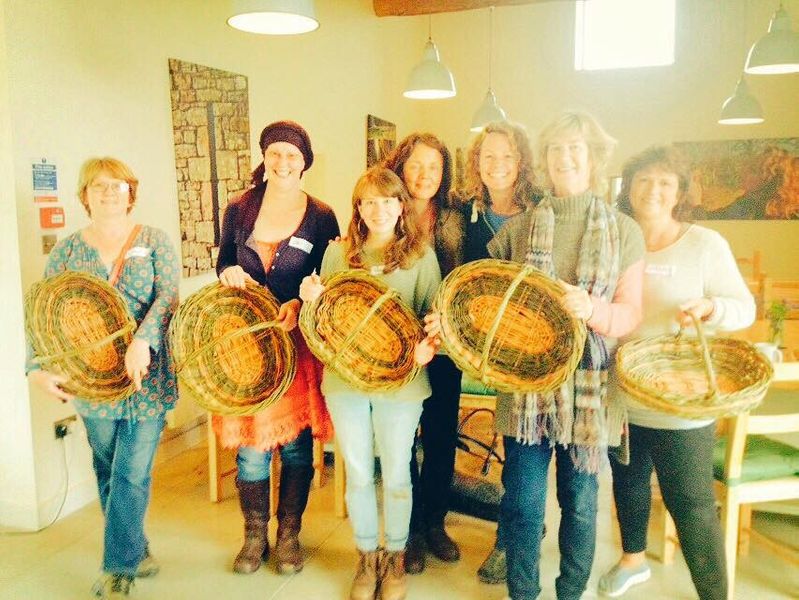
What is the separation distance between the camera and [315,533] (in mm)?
2621

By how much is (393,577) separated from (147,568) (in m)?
0.87

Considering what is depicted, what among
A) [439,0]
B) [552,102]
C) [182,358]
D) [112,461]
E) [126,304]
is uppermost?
[439,0]

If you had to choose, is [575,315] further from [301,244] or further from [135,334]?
[135,334]

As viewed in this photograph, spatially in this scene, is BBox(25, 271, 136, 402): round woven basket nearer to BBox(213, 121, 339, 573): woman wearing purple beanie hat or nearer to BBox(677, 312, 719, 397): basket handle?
BBox(213, 121, 339, 573): woman wearing purple beanie hat

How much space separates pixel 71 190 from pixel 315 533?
1653mm

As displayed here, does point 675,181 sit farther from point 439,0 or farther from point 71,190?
point 439,0

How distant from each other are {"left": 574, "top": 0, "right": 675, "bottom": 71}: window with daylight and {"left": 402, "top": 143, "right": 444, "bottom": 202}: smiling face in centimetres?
572

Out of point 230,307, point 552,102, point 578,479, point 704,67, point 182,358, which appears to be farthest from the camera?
point 552,102

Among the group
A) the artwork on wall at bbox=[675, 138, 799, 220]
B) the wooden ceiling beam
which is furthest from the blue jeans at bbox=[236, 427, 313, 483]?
the artwork on wall at bbox=[675, 138, 799, 220]

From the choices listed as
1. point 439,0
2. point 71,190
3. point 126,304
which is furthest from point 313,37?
point 126,304

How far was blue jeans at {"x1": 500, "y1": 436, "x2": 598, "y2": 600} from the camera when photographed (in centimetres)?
187

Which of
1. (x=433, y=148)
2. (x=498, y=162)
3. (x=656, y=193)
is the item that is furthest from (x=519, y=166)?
(x=656, y=193)

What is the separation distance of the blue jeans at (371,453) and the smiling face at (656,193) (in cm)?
87

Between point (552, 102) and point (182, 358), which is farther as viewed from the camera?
point (552, 102)
